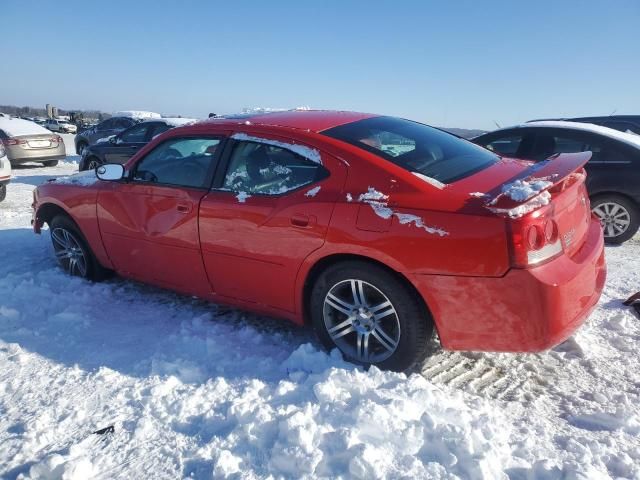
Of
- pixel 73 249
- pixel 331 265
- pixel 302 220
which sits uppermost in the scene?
pixel 302 220

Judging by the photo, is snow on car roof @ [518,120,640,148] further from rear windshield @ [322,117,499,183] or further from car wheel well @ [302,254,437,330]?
car wheel well @ [302,254,437,330]

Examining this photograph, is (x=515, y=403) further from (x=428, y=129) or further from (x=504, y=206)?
(x=428, y=129)

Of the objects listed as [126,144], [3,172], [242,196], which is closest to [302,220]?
[242,196]

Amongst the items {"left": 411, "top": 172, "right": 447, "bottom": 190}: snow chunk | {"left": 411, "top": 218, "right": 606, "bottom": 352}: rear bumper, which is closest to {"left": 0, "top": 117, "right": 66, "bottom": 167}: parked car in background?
{"left": 411, "top": 172, "right": 447, "bottom": 190}: snow chunk

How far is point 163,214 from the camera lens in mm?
3652

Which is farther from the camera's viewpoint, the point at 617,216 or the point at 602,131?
the point at 602,131

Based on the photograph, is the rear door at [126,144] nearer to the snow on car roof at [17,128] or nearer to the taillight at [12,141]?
the taillight at [12,141]

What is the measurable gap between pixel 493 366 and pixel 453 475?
115 centimetres

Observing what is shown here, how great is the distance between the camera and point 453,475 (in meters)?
2.07

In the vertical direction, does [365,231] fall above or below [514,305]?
above

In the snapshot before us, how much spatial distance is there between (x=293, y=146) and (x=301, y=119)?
1.47 feet

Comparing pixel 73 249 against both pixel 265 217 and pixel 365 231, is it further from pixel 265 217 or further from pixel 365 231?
pixel 365 231

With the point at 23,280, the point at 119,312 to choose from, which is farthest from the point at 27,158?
the point at 119,312

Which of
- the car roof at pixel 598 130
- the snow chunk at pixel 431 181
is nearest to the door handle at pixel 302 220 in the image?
the snow chunk at pixel 431 181
